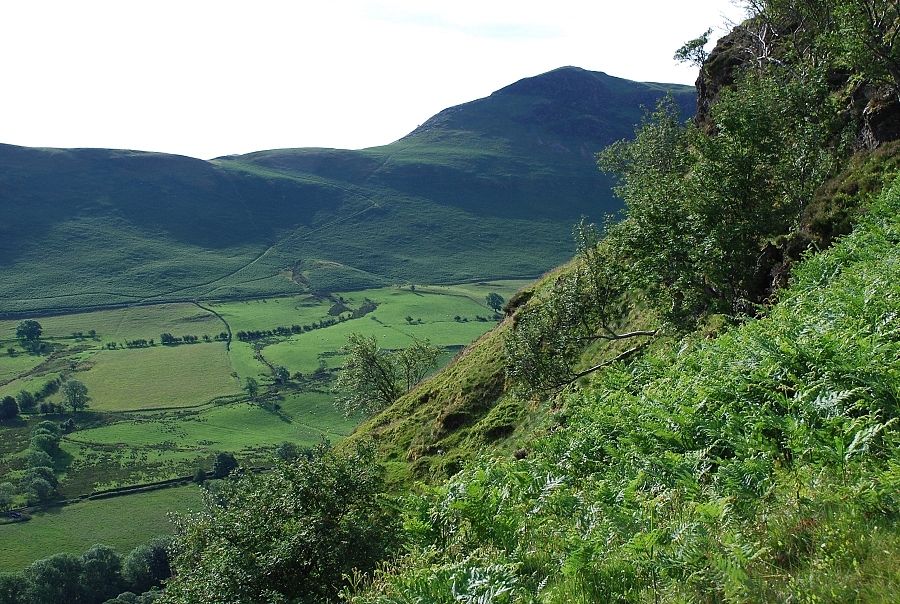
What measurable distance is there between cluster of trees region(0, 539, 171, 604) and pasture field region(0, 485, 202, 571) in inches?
229

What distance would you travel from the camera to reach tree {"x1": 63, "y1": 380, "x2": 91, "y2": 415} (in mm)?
168625

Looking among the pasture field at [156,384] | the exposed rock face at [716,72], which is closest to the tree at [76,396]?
the pasture field at [156,384]

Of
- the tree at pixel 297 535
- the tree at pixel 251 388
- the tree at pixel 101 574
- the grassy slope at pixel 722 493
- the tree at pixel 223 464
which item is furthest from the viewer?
the tree at pixel 251 388

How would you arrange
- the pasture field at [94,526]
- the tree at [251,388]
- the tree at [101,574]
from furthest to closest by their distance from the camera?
the tree at [251,388] < the pasture field at [94,526] < the tree at [101,574]

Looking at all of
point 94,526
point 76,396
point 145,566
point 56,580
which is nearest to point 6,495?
point 94,526

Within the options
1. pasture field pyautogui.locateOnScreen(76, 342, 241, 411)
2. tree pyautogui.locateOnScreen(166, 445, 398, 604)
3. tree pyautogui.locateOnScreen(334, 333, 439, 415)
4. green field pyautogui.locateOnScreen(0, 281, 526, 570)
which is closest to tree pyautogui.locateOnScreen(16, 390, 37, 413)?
green field pyautogui.locateOnScreen(0, 281, 526, 570)

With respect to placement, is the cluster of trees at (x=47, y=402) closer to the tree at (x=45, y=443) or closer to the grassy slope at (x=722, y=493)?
the tree at (x=45, y=443)

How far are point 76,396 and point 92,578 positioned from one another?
291 ft

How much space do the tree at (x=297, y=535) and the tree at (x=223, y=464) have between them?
10972cm

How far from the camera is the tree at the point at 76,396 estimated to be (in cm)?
16862

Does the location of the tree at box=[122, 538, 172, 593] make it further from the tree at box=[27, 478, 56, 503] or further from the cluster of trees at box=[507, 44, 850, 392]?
the cluster of trees at box=[507, 44, 850, 392]

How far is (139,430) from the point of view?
15675 centimetres

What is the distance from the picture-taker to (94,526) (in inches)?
4508

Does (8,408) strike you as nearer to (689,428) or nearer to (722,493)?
(689,428)
